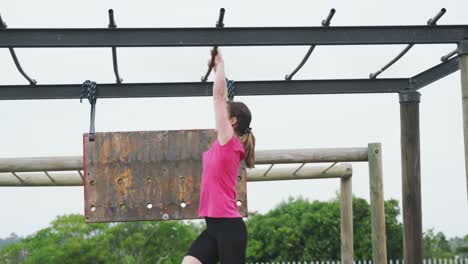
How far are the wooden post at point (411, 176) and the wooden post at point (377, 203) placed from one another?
34cm

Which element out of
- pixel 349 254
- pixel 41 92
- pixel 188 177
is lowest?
pixel 349 254

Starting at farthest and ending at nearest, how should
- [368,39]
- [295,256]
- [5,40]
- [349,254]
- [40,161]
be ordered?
1. [295,256]
2. [349,254]
3. [40,161]
4. [368,39]
5. [5,40]

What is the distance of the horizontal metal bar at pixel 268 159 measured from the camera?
7.52 m

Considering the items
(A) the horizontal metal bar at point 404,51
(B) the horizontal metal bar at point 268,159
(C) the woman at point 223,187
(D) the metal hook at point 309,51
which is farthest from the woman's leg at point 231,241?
(B) the horizontal metal bar at point 268,159

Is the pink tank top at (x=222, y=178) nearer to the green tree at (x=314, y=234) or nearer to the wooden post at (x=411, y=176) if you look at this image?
the wooden post at (x=411, y=176)

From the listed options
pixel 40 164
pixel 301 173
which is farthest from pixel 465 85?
pixel 40 164

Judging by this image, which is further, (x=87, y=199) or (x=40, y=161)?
(x=40, y=161)

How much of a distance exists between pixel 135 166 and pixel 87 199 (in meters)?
0.47

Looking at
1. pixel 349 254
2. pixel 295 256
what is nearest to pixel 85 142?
pixel 349 254

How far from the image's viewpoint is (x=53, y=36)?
5.75 meters

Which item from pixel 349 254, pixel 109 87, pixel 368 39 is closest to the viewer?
pixel 368 39

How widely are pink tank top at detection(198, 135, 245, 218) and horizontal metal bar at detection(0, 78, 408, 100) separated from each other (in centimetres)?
268

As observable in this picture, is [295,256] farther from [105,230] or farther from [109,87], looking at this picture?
[109,87]

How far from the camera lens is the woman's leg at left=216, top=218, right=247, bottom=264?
4.14m
